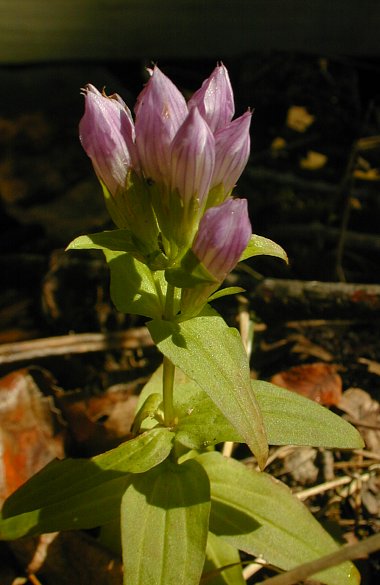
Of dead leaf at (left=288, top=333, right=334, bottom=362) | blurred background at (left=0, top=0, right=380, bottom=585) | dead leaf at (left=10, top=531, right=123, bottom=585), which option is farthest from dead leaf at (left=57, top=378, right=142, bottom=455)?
dead leaf at (left=288, top=333, right=334, bottom=362)

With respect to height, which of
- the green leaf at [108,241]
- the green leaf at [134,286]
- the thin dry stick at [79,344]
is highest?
the green leaf at [108,241]

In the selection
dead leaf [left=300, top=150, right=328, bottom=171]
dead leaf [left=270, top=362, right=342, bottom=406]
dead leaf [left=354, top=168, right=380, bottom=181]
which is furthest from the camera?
dead leaf [left=300, top=150, right=328, bottom=171]

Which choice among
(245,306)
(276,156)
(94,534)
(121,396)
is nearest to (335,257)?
(245,306)

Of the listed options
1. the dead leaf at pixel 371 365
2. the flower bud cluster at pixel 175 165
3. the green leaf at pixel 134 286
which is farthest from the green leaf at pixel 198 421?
the dead leaf at pixel 371 365

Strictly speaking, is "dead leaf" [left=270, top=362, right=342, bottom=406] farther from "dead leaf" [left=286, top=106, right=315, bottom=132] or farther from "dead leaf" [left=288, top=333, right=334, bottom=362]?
"dead leaf" [left=286, top=106, right=315, bottom=132]

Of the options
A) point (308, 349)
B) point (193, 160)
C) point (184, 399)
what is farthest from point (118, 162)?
point (308, 349)

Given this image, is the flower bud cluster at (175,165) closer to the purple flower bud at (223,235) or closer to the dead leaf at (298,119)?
the purple flower bud at (223,235)

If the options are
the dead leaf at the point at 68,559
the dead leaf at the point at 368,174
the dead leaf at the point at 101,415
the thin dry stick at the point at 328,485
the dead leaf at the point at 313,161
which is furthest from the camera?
the dead leaf at the point at 313,161

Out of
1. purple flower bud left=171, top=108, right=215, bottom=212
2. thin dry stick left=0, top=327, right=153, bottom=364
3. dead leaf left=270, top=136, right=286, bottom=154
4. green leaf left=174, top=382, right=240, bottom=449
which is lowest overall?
thin dry stick left=0, top=327, right=153, bottom=364
